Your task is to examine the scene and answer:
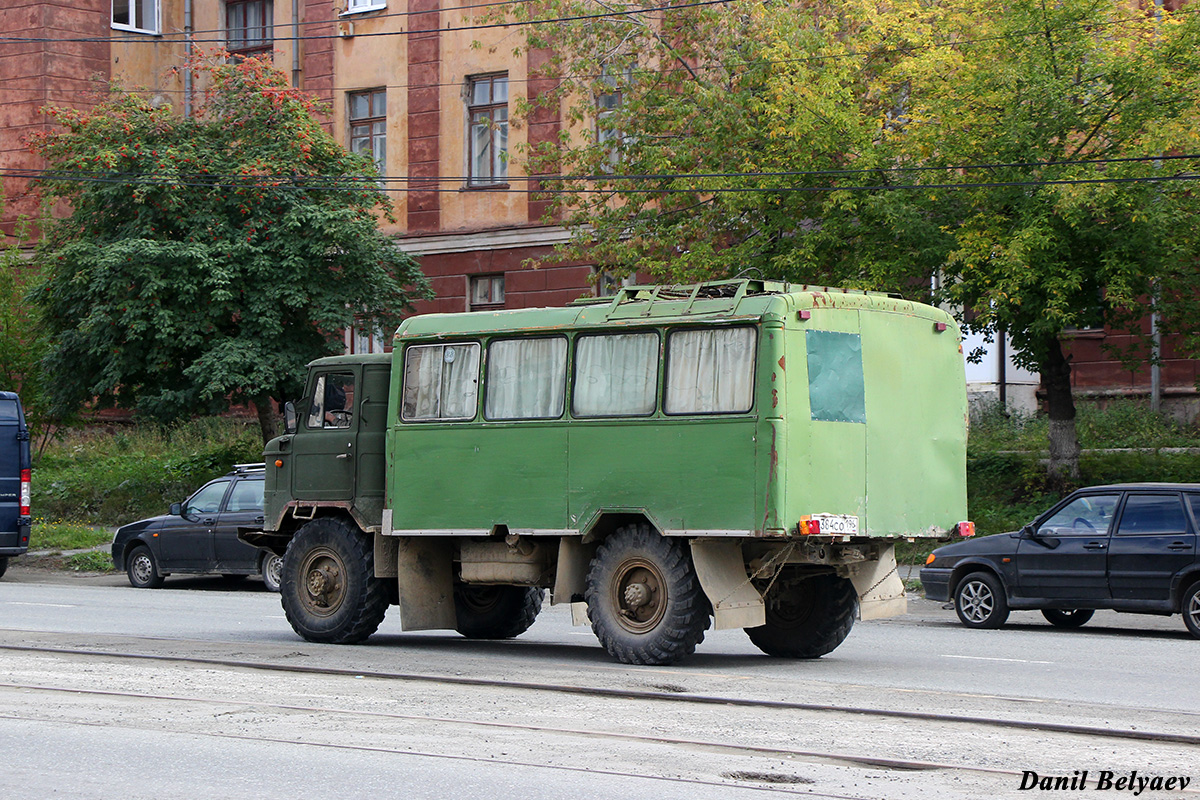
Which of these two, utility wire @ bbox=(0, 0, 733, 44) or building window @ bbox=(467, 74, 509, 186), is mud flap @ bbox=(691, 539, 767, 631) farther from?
building window @ bbox=(467, 74, 509, 186)

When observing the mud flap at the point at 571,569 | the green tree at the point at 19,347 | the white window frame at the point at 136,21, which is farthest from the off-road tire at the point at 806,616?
the white window frame at the point at 136,21

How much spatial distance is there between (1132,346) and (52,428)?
93.8 feet

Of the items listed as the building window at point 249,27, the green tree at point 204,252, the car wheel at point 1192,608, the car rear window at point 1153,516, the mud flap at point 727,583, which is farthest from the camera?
the building window at point 249,27

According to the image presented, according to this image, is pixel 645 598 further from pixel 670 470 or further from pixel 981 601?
pixel 981 601

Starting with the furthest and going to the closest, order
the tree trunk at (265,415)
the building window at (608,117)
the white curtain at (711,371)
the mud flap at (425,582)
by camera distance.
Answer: the tree trunk at (265,415) → the building window at (608,117) → the mud flap at (425,582) → the white curtain at (711,371)

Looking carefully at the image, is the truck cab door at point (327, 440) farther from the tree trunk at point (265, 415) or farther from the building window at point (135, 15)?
the building window at point (135, 15)

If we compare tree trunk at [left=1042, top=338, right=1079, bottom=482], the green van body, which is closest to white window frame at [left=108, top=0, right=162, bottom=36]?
tree trunk at [left=1042, top=338, right=1079, bottom=482]

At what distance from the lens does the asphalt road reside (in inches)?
289

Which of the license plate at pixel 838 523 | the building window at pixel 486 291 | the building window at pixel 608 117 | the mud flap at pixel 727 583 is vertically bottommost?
the mud flap at pixel 727 583

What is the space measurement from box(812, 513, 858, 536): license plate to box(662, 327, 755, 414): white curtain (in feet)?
3.44

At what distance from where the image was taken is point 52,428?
3988 cm

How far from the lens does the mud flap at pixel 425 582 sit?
44.6 feet

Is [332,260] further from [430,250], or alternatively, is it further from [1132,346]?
[1132,346]

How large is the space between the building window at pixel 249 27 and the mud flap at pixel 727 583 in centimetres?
3081
